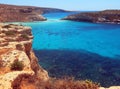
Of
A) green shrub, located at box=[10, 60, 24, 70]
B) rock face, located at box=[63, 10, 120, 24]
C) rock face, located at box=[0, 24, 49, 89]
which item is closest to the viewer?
rock face, located at box=[0, 24, 49, 89]

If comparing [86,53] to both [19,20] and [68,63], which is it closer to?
[68,63]

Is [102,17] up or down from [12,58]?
down

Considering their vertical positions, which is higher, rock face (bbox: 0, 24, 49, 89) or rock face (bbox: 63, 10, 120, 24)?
rock face (bbox: 0, 24, 49, 89)

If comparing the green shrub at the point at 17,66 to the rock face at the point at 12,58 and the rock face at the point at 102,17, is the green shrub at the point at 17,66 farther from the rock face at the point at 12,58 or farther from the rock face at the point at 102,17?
the rock face at the point at 102,17

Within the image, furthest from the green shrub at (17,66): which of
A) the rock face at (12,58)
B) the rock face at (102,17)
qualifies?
the rock face at (102,17)

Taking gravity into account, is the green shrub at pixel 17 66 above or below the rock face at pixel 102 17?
above

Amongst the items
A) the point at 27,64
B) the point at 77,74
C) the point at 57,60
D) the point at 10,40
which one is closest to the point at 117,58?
the point at 57,60

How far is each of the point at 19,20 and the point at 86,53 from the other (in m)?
72.0

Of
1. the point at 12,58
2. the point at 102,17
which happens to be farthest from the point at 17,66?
the point at 102,17

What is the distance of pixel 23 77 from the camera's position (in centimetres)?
1363

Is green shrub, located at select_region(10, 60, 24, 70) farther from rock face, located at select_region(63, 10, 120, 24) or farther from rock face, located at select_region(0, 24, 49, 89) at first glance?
rock face, located at select_region(63, 10, 120, 24)

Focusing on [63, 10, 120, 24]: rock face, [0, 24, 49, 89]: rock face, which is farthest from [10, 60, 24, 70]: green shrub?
[63, 10, 120, 24]: rock face

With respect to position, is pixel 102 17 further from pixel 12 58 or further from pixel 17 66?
pixel 17 66

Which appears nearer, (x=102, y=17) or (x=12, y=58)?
(x=12, y=58)
